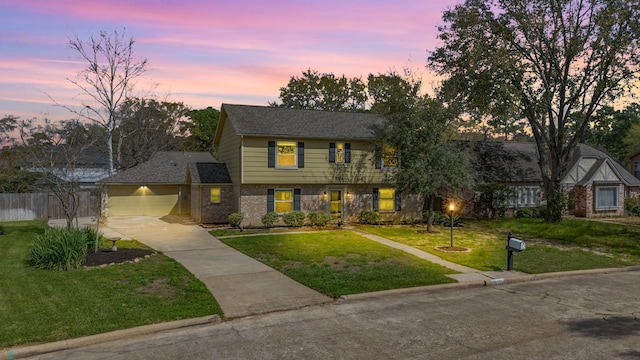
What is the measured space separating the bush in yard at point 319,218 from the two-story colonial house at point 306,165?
1.06 meters

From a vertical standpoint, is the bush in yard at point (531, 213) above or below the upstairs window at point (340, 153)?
below

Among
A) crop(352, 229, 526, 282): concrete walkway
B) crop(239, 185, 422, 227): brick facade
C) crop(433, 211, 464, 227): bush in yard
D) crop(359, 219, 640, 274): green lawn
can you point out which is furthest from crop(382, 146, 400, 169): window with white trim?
crop(352, 229, 526, 282): concrete walkway

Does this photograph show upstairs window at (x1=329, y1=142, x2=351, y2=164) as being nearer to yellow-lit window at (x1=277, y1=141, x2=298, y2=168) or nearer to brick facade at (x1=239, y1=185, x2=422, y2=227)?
brick facade at (x1=239, y1=185, x2=422, y2=227)

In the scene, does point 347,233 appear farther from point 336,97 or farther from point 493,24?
point 336,97

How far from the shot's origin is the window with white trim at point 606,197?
103ft

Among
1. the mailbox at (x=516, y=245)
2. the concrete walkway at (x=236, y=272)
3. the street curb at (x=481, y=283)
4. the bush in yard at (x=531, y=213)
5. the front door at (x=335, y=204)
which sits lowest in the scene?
the street curb at (x=481, y=283)

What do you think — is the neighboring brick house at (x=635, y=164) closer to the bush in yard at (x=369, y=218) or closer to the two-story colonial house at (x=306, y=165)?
the two-story colonial house at (x=306, y=165)

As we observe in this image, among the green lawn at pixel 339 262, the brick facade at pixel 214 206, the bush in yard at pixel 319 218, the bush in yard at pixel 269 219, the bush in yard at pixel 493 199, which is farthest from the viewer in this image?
the bush in yard at pixel 493 199

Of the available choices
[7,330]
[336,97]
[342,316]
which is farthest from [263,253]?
[336,97]

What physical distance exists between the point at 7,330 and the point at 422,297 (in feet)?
29.3

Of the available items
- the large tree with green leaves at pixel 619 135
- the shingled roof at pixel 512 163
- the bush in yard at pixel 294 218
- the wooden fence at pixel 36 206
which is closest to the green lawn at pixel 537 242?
the bush in yard at pixel 294 218

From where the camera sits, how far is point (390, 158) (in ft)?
86.6

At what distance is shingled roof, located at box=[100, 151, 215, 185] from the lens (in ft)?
97.7

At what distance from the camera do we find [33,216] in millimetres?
28812
